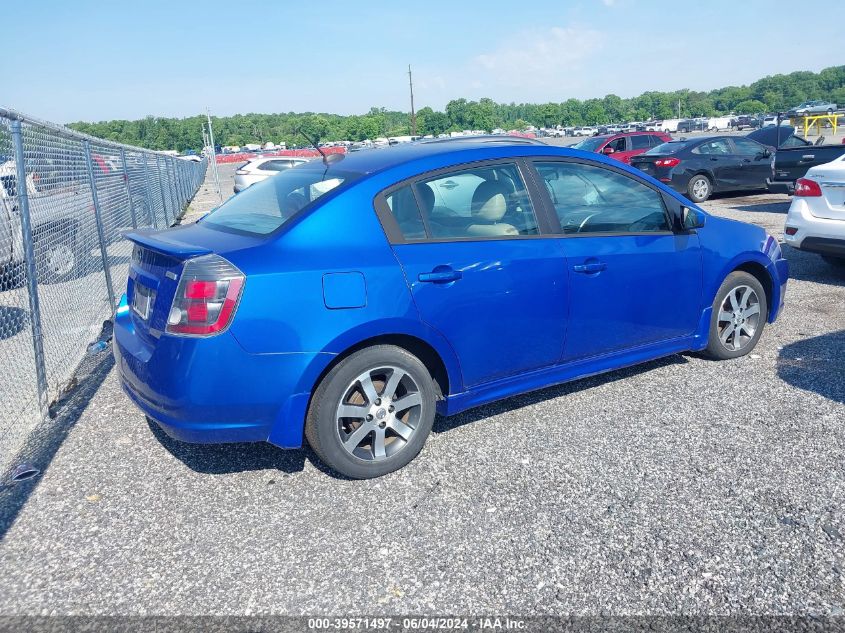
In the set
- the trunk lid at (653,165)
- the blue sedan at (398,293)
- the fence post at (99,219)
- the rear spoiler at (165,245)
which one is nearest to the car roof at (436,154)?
the blue sedan at (398,293)

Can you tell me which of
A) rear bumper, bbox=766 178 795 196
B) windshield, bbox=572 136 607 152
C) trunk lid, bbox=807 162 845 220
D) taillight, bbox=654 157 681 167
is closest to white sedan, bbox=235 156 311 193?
windshield, bbox=572 136 607 152

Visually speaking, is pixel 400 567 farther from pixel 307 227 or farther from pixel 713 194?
pixel 713 194

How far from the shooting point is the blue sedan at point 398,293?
3.07m

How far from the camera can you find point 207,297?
3.01m

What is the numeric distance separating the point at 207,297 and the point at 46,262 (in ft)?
8.50

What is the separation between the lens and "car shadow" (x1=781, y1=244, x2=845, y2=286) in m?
7.49

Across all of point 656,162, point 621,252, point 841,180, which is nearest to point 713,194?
point 656,162

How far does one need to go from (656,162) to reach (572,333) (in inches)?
486

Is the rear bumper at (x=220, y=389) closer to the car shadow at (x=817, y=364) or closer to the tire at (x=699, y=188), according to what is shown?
the car shadow at (x=817, y=364)

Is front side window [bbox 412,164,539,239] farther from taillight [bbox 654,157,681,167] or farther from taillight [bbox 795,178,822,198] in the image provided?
taillight [bbox 654,157,681,167]

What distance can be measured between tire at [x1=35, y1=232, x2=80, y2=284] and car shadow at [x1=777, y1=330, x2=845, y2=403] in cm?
516

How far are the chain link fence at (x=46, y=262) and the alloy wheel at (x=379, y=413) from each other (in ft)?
6.51

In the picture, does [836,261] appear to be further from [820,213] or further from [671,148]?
[671,148]

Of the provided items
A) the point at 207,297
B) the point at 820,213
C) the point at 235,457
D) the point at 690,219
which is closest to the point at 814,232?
the point at 820,213
